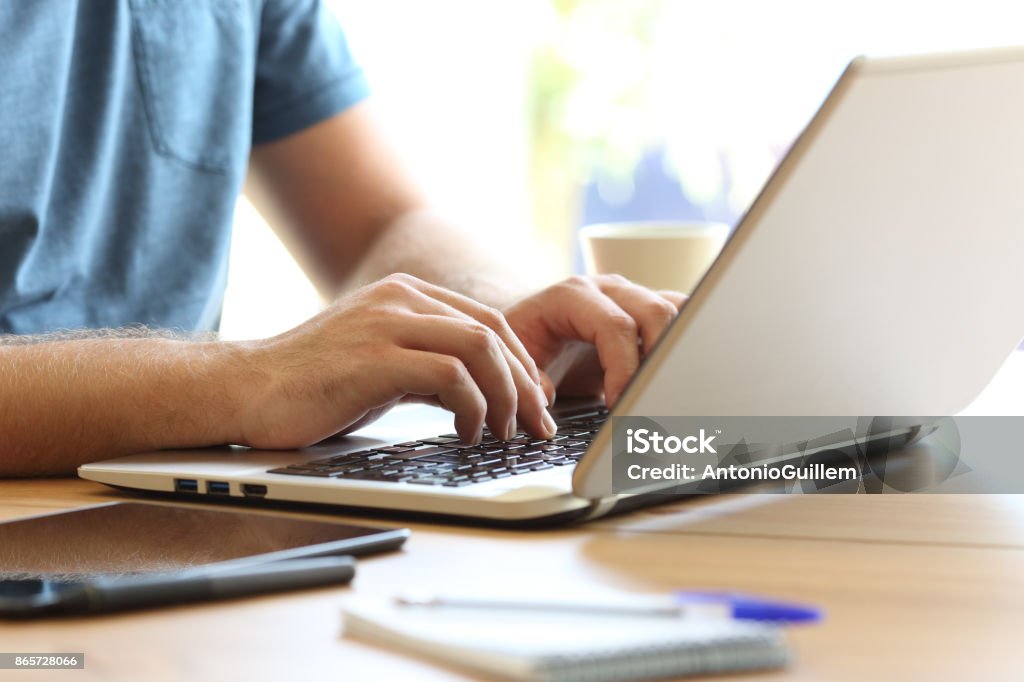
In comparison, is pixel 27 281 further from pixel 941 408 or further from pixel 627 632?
pixel 627 632

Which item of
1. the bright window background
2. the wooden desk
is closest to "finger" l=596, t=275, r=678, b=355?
the wooden desk

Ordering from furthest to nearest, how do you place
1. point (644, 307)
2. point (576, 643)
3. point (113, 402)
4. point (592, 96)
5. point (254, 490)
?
point (592, 96) → point (644, 307) → point (113, 402) → point (254, 490) → point (576, 643)

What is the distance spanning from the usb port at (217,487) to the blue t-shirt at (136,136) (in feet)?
2.23

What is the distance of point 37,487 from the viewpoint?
0.76 m

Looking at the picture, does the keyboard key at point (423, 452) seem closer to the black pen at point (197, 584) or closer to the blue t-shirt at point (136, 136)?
the black pen at point (197, 584)

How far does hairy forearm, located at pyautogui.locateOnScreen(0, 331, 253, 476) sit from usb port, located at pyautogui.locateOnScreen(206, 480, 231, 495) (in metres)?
0.08

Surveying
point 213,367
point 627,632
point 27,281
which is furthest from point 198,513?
point 27,281

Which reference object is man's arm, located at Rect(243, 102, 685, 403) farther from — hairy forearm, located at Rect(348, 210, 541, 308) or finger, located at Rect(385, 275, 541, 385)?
finger, located at Rect(385, 275, 541, 385)

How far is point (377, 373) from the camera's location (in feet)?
2.31

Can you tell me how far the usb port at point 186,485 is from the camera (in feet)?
2.20

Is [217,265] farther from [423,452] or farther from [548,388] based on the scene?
[423,452]

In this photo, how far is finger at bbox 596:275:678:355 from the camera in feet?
2.96

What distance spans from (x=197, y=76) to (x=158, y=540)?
1041 millimetres

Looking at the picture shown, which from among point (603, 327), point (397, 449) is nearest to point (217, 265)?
point (603, 327)
